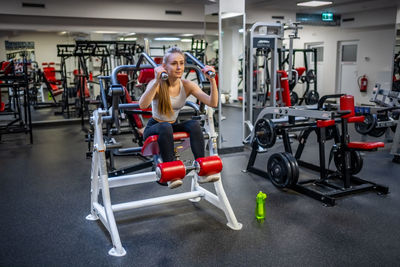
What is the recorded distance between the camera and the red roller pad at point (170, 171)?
2.21 metres

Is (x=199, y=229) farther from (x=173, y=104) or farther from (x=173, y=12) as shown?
→ (x=173, y=12)

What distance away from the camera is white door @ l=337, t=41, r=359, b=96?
31.9 ft

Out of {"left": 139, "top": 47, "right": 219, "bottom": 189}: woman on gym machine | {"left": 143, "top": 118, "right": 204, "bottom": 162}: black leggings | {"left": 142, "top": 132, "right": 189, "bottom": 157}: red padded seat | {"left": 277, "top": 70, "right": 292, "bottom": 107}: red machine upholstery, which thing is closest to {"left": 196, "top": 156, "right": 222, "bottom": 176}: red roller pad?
{"left": 139, "top": 47, "right": 219, "bottom": 189}: woman on gym machine

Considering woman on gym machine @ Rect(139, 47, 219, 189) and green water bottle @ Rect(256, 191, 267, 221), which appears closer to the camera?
woman on gym machine @ Rect(139, 47, 219, 189)

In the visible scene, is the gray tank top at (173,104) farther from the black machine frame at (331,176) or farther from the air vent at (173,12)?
the air vent at (173,12)

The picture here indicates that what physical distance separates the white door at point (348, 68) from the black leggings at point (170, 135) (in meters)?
8.38

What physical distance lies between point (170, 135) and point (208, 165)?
34 cm

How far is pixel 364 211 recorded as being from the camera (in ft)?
9.32

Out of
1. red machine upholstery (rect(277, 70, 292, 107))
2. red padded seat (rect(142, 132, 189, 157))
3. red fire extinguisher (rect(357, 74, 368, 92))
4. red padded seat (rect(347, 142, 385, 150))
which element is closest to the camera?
red padded seat (rect(142, 132, 189, 157))

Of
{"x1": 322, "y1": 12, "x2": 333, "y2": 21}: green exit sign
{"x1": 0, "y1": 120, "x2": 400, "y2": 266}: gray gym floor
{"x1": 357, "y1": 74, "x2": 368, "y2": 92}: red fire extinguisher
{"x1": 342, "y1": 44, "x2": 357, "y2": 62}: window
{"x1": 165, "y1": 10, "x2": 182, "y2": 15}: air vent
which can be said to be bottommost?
{"x1": 0, "y1": 120, "x2": 400, "y2": 266}: gray gym floor

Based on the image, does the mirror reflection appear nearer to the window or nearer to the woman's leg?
the woman's leg

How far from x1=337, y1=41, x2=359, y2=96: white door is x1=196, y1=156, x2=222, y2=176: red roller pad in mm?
8509

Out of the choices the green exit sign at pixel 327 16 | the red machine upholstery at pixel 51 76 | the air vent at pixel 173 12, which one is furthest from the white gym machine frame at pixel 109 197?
the green exit sign at pixel 327 16

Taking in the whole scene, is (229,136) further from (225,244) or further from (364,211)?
(225,244)
